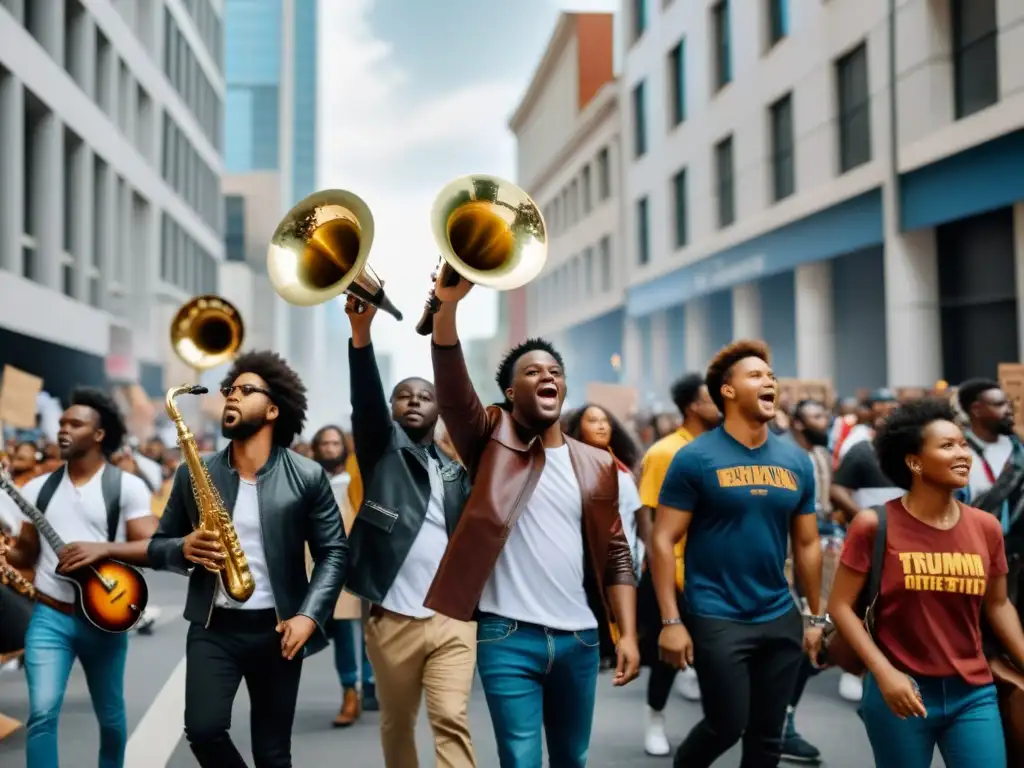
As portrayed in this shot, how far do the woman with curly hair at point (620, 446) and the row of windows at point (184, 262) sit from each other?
31433 millimetres

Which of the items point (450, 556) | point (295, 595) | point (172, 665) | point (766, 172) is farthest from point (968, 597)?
point (766, 172)

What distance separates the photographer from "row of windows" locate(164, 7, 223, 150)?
38.5 metres

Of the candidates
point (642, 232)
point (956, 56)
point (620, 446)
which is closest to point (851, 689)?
point (620, 446)

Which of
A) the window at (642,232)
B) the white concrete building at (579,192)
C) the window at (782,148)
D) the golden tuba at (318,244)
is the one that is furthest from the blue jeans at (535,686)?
the white concrete building at (579,192)

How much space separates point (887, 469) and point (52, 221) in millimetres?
Answer: 22102

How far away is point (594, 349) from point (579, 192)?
5.72 m

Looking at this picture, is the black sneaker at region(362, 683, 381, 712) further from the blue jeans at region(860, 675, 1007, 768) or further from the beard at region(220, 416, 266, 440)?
the blue jeans at region(860, 675, 1007, 768)

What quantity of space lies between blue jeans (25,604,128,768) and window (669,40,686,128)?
1068 inches

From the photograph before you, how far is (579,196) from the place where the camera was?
142ft

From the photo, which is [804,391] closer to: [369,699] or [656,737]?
[369,699]

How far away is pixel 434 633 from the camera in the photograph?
482 centimetres

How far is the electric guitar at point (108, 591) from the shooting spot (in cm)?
497

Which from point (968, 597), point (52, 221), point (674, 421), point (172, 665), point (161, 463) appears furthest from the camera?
point (52, 221)

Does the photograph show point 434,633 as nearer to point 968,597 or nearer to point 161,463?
point 968,597
